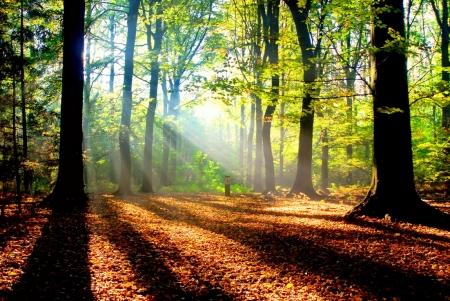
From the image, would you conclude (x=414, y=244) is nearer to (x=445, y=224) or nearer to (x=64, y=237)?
(x=445, y=224)

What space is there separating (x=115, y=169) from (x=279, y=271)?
2104 centimetres

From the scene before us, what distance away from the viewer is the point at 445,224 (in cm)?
662

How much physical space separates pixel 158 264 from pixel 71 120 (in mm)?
5758

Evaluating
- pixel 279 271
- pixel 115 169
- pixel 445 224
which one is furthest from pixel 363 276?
pixel 115 169

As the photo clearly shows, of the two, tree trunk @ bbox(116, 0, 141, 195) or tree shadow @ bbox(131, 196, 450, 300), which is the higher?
tree trunk @ bbox(116, 0, 141, 195)

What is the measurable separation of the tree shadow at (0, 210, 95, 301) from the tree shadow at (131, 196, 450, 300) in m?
2.58

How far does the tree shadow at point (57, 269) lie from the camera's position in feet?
11.8

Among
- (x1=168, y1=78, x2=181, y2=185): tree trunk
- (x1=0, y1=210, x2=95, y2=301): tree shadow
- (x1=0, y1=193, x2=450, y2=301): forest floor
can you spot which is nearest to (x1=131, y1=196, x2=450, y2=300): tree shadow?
(x1=0, y1=193, x2=450, y2=301): forest floor

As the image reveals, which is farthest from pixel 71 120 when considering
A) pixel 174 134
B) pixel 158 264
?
pixel 174 134

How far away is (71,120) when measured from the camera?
29.1 feet

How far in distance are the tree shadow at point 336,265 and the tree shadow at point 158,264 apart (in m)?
1.18

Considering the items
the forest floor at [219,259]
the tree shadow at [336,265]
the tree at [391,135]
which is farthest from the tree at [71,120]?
the tree at [391,135]

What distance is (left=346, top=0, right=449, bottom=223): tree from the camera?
7.11 metres

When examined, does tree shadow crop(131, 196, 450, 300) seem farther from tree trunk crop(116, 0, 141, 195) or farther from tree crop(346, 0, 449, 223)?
tree trunk crop(116, 0, 141, 195)
